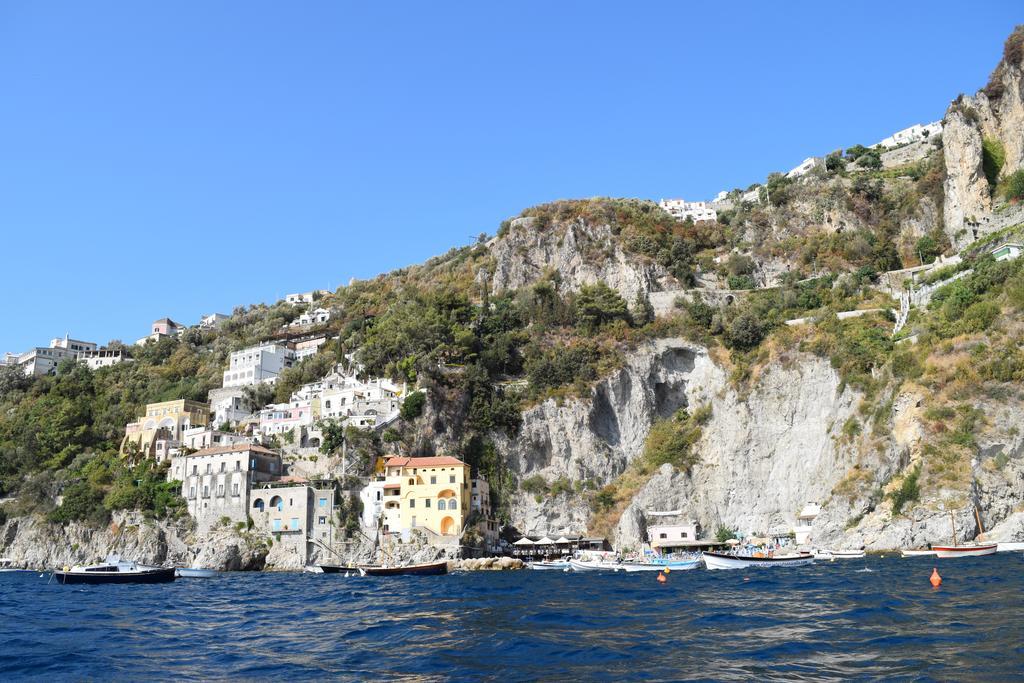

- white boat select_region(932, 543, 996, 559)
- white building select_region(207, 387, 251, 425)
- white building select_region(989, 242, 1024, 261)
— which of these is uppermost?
white building select_region(989, 242, 1024, 261)

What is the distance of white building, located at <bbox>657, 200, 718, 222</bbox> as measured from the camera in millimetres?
99194

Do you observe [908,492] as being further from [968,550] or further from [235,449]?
[235,449]

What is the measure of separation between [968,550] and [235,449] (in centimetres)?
4488

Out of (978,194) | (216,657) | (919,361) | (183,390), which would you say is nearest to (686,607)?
(216,657)

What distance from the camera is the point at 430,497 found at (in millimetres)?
53781

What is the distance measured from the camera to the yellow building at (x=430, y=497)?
53.5m

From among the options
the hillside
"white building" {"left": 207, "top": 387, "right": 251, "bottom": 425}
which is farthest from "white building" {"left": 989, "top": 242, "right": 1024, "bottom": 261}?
"white building" {"left": 207, "top": 387, "right": 251, "bottom": 425}

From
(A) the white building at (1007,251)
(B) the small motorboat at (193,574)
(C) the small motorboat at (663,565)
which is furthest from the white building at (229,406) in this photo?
(A) the white building at (1007,251)

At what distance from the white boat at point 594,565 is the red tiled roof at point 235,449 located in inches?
960

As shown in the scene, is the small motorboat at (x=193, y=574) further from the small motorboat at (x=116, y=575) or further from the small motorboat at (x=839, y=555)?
the small motorboat at (x=839, y=555)

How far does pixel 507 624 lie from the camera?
2088 centimetres

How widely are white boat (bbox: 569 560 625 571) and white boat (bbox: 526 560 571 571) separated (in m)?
0.77

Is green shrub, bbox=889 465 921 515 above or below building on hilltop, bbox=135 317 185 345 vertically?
below

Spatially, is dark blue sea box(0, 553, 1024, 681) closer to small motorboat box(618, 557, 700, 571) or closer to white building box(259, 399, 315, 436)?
small motorboat box(618, 557, 700, 571)
